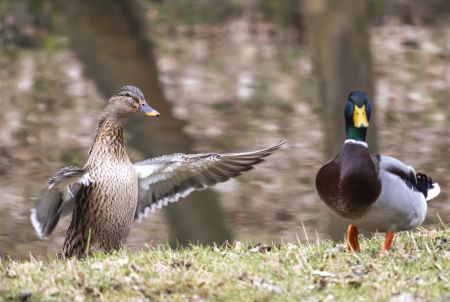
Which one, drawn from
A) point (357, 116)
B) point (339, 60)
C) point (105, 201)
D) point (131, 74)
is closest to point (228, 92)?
point (131, 74)

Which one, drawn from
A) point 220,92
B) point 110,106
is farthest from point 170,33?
point 110,106

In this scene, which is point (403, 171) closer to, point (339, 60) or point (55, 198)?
point (55, 198)

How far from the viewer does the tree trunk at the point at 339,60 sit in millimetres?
10109

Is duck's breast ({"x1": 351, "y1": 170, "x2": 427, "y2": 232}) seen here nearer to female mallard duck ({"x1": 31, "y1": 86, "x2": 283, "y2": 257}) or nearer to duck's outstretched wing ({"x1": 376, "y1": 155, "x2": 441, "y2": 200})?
duck's outstretched wing ({"x1": 376, "y1": 155, "x2": 441, "y2": 200})

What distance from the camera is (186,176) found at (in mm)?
8133

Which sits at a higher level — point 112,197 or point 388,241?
point 112,197

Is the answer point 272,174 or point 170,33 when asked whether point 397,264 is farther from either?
point 170,33

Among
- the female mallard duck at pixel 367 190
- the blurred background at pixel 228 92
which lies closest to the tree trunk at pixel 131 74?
the blurred background at pixel 228 92

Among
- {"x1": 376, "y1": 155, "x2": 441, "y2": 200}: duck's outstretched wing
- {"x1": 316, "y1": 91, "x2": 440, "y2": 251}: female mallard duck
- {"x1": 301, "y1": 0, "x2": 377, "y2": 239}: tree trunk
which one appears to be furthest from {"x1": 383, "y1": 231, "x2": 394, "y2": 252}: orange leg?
{"x1": 301, "y1": 0, "x2": 377, "y2": 239}: tree trunk

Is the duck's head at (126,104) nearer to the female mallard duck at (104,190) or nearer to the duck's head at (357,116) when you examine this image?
the female mallard duck at (104,190)

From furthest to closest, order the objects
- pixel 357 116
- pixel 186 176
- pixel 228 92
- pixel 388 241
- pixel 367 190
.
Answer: pixel 228 92, pixel 186 176, pixel 357 116, pixel 388 241, pixel 367 190

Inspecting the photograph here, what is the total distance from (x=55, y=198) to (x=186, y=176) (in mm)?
1173

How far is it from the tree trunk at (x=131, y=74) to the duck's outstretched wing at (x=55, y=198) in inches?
118

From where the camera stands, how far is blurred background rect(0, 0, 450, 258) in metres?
10.4
